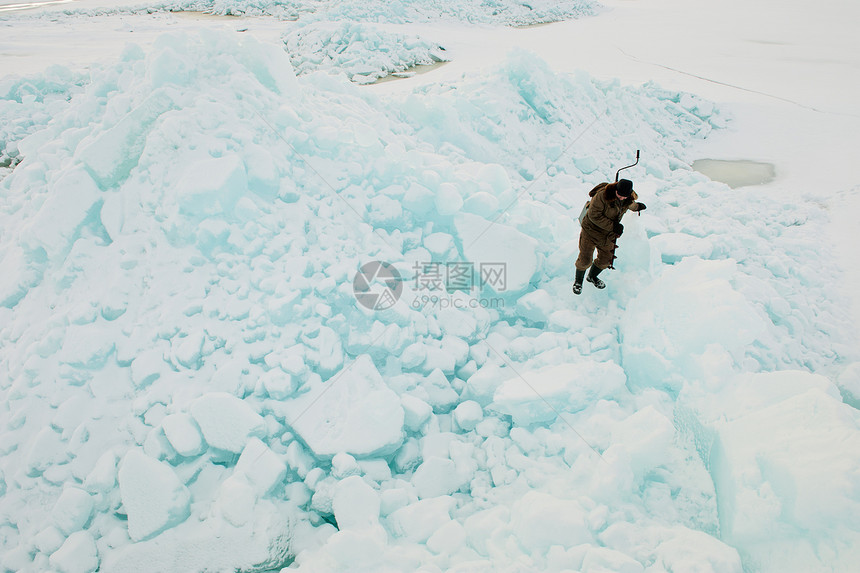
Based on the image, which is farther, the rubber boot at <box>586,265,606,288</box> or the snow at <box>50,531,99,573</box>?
the rubber boot at <box>586,265,606,288</box>

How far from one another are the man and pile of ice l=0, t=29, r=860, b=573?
348 millimetres

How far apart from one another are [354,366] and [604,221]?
66.9 inches

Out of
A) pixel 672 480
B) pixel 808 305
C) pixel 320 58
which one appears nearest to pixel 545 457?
pixel 672 480

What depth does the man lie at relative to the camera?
262 cm

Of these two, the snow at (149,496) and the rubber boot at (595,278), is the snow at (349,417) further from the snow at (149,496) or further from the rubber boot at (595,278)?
the rubber boot at (595,278)

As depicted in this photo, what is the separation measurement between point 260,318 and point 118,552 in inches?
47.2

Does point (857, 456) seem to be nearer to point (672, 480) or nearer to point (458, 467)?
point (672, 480)

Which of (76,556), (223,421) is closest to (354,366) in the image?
(223,421)

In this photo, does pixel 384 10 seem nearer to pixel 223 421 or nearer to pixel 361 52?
pixel 361 52
